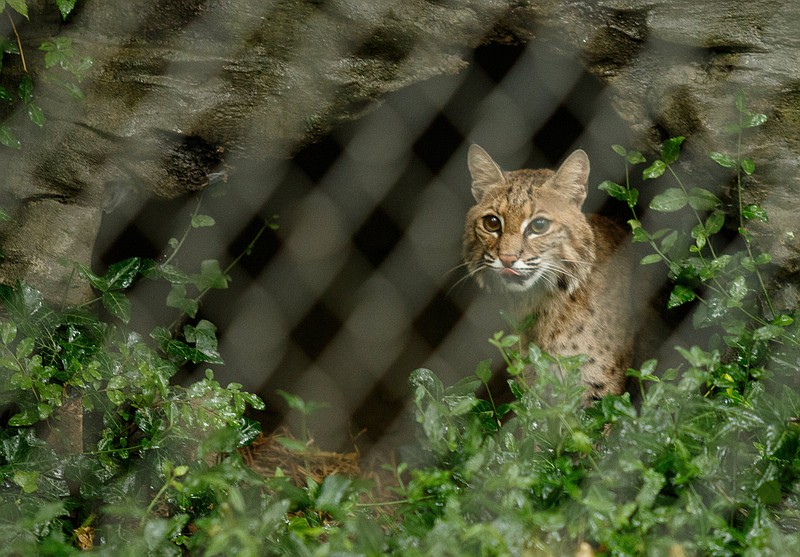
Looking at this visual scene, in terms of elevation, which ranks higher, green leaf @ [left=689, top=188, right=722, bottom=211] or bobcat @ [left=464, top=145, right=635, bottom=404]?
green leaf @ [left=689, top=188, right=722, bottom=211]

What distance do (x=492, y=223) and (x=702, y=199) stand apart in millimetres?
662

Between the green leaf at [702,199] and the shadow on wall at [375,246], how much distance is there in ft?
1.37

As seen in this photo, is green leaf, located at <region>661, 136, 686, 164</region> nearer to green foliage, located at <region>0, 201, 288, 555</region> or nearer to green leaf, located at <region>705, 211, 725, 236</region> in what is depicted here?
green leaf, located at <region>705, 211, 725, 236</region>

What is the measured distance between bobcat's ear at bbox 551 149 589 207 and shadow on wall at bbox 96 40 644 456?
0.16 metres

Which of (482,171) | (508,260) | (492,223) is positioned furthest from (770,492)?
(482,171)

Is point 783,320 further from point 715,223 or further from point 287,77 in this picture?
point 287,77

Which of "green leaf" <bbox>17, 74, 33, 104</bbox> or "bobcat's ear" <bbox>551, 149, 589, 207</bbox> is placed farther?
"bobcat's ear" <bbox>551, 149, 589, 207</bbox>

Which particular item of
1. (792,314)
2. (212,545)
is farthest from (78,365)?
(792,314)

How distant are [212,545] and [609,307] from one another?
1766mm

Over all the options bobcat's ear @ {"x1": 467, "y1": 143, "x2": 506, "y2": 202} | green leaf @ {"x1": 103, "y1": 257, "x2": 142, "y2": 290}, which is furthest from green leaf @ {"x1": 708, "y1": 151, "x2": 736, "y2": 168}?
green leaf @ {"x1": 103, "y1": 257, "x2": 142, "y2": 290}

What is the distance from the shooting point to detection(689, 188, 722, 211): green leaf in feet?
7.66

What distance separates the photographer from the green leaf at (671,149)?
2275 millimetres

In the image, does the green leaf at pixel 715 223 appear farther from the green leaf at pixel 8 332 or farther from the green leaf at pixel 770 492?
the green leaf at pixel 8 332

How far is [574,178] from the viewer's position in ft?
8.93
